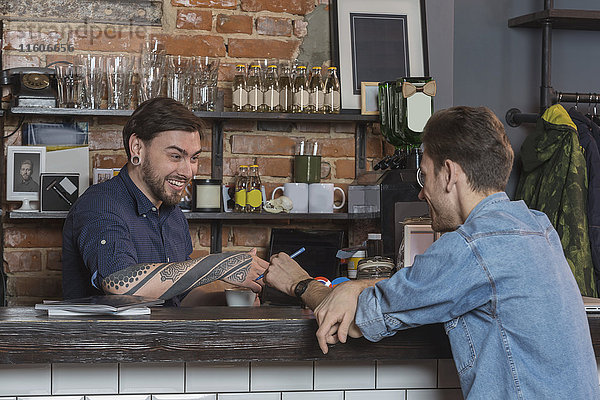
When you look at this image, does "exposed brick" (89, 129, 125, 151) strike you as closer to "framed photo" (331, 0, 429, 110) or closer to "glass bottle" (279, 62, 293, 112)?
"glass bottle" (279, 62, 293, 112)

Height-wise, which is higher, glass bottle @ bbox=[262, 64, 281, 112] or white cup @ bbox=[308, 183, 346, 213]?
glass bottle @ bbox=[262, 64, 281, 112]

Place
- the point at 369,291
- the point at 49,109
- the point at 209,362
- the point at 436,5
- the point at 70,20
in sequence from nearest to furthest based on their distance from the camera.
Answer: the point at 369,291
the point at 209,362
the point at 49,109
the point at 70,20
the point at 436,5

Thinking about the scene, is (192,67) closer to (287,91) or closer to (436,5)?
(287,91)

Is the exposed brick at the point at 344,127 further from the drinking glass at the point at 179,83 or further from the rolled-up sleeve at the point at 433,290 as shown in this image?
the rolled-up sleeve at the point at 433,290

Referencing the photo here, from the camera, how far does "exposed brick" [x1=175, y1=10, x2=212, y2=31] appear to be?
310 cm

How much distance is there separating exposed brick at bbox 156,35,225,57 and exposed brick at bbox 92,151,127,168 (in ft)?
1.60

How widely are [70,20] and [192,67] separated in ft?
1.91

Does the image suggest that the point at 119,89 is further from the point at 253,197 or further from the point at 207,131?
the point at 253,197

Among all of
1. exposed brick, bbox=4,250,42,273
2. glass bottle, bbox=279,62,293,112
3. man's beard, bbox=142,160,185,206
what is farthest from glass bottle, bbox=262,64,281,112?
exposed brick, bbox=4,250,42,273

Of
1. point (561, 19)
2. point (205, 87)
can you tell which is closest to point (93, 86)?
point (205, 87)

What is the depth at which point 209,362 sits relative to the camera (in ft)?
4.67

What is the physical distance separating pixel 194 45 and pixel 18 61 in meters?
0.72

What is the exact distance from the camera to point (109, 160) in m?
3.05

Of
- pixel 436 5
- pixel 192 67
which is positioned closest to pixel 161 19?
pixel 192 67
